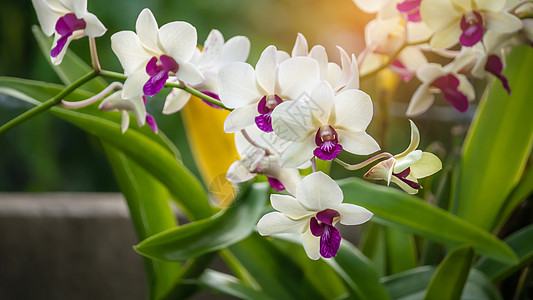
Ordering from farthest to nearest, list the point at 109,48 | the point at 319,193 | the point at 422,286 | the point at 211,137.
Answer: the point at 109,48 < the point at 211,137 < the point at 422,286 < the point at 319,193

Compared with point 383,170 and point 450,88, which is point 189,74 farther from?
point 450,88

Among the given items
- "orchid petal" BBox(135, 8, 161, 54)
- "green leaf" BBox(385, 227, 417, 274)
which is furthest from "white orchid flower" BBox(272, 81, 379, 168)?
"green leaf" BBox(385, 227, 417, 274)

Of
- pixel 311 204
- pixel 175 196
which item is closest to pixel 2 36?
pixel 175 196

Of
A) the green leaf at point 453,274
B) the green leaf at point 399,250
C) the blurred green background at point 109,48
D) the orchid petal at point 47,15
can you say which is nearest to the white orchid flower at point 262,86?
the orchid petal at point 47,15

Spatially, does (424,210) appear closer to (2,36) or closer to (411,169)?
(411,169)

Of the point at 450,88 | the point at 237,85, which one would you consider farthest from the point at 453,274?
the point at 237,85

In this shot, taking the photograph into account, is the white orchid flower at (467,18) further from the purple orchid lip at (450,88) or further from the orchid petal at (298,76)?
the orchid petal at (298,76)
